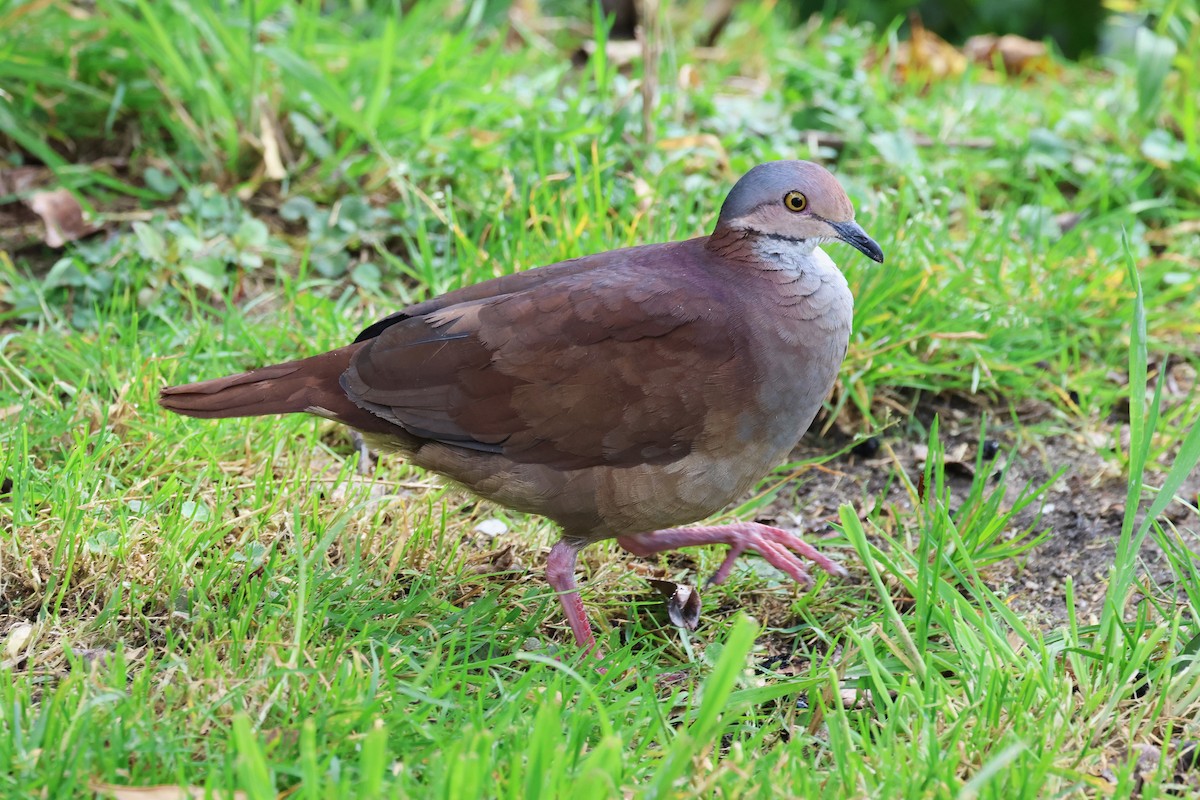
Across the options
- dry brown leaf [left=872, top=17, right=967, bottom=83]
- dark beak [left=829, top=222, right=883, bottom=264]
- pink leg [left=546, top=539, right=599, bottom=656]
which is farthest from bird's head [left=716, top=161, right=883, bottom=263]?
dry brown leaf [left=872, top=17, right=967, bottom=83]

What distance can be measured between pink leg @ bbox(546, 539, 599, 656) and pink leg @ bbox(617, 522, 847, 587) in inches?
10.9

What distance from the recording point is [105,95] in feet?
16.1

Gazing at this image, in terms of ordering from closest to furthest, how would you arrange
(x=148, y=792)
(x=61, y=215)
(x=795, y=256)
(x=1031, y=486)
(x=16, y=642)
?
(x=148, y=792) → (x=16, y=642) → (x=795, y=256) → (x=1031, y=486) → (x=61, y=215)

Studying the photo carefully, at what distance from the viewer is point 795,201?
10.3 ft

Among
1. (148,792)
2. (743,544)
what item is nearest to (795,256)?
(743,544)

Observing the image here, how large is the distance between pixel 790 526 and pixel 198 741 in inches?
72.7

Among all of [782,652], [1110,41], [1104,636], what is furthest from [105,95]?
[1110,41]

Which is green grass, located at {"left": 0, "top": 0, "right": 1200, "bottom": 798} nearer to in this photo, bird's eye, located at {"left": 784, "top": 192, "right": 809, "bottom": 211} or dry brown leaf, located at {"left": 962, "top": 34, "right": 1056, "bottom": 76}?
dry brown leaf, located at {"left": 962, "top": 34, "right": 1056, "bottom": 76}

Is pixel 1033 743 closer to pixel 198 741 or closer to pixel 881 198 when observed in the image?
pixel 198 741

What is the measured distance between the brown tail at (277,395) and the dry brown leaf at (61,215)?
1.66 meters

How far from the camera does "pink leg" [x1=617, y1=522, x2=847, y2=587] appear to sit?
3.26 meters

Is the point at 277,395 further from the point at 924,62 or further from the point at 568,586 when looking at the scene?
the point at 924,62

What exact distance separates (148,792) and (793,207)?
1.96m

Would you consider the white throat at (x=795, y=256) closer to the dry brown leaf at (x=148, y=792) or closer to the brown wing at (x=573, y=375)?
the brown wing at (x=573, y=375)
